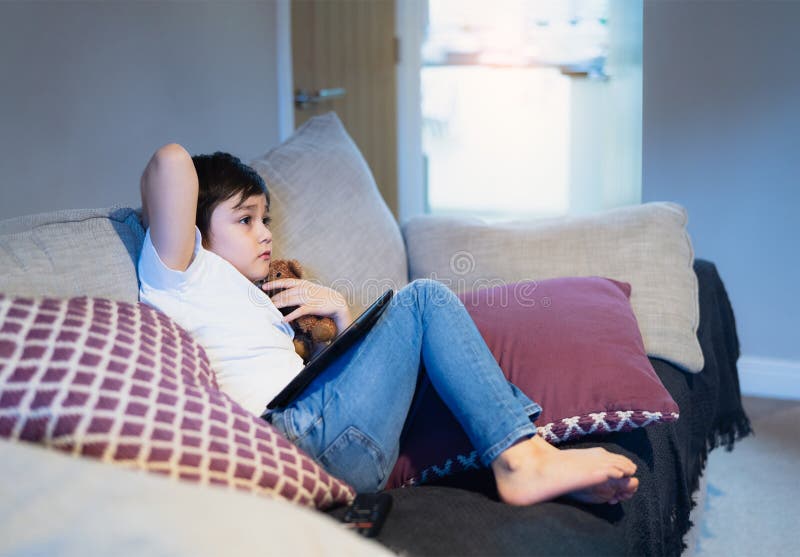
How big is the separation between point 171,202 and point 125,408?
1.53 ft

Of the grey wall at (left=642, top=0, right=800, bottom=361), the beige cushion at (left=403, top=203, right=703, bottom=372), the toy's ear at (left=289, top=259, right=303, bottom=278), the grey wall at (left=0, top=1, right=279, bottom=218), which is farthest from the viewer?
the grey wall at (left=642, top=0, right=800, bottom=361)

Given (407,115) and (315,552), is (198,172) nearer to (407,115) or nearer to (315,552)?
(315,552)

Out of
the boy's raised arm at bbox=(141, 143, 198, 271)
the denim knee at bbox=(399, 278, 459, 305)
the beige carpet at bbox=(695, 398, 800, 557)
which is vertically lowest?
the beige carpet at bbox=(695, 398, 800, 557)

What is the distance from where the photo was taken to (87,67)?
238 centimetres

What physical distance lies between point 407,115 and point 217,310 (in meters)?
2.58

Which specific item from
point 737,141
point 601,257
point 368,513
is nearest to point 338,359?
point 368,513

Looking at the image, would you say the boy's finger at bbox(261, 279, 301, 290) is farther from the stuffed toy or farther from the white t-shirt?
the white t-shirt

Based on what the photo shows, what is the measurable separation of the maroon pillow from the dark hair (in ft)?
1.74

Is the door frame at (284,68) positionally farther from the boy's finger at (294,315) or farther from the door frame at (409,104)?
the boy's finger at (294,315)

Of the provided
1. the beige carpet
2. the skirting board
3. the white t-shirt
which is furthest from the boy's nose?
the skirting board

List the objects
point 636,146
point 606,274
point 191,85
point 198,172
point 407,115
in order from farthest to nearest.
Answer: point 407,115
point 636,146
point 191,85
point 606,274
point 198,172

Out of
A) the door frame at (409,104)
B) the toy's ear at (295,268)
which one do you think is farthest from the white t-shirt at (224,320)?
the door frame at (409,104)

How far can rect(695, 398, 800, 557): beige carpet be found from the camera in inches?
77.7

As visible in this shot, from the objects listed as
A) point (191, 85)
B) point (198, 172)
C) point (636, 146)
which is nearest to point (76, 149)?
point (191, 85)
